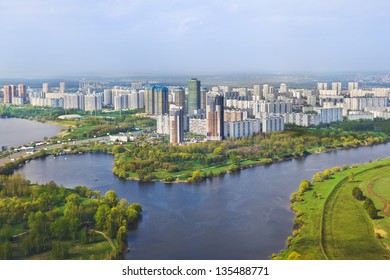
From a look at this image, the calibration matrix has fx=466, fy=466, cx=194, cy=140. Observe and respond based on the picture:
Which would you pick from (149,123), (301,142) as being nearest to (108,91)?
(149,123)

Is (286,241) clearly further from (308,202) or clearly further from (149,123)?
(149,123)

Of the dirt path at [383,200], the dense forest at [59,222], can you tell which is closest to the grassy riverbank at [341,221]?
the dirt path at [383,200]

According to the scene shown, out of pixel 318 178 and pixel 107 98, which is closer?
pixel 318 178

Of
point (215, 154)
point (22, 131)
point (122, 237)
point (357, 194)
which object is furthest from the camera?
point (22, 131)

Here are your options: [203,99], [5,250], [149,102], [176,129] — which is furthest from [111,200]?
[149,102]

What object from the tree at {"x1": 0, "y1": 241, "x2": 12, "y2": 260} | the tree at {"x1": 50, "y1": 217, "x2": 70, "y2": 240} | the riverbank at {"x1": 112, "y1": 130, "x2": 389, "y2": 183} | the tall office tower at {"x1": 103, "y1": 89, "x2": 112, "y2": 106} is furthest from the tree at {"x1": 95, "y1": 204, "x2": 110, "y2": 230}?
the tall office tower at {"x1": 103, "y1": 89, "x2": 112, "y2": 106}

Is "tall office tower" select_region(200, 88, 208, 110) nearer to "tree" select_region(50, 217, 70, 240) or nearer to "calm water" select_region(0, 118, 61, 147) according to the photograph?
"calm water" select_region(0, 118, 61, 147)

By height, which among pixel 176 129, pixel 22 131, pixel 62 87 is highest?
pixel 62 87

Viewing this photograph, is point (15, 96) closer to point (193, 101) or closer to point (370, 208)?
point (193, 101)
